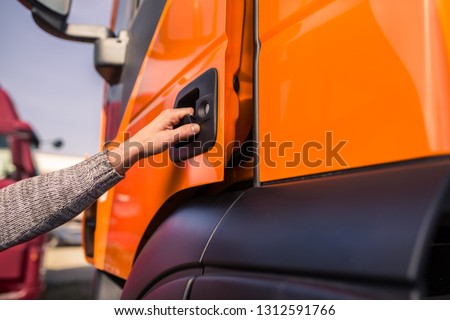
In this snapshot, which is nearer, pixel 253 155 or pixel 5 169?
pixel 253 155

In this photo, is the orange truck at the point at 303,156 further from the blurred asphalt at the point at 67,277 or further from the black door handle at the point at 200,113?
the blurred asphalt at the point at 67,277

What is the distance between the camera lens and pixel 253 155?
818 mm

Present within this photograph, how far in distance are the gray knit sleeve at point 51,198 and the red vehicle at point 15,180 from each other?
2.28 metres

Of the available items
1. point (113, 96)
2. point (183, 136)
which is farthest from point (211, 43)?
point (113, 96)

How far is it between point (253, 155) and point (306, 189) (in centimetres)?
20

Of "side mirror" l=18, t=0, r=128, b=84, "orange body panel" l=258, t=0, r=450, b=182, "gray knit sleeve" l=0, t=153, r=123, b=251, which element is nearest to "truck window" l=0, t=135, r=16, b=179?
"side mirror" l=18, t=0, r=128, b=84

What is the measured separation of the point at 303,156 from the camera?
68cm

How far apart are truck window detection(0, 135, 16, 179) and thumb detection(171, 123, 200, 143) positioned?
3080 millimetres

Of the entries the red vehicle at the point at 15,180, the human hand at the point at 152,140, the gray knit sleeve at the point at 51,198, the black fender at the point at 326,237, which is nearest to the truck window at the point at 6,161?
the red vehicle at the point at 15,180

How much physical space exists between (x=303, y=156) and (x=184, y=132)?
35 centimetres

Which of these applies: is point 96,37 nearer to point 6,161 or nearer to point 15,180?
point 15,180

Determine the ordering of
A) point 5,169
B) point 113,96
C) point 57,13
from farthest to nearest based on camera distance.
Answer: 1. point 5,169
2. point 113,96
3. point 57,13

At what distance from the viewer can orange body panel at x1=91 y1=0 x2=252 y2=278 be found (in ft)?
2.78

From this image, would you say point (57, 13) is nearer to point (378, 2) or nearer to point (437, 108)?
point (378, 2)
